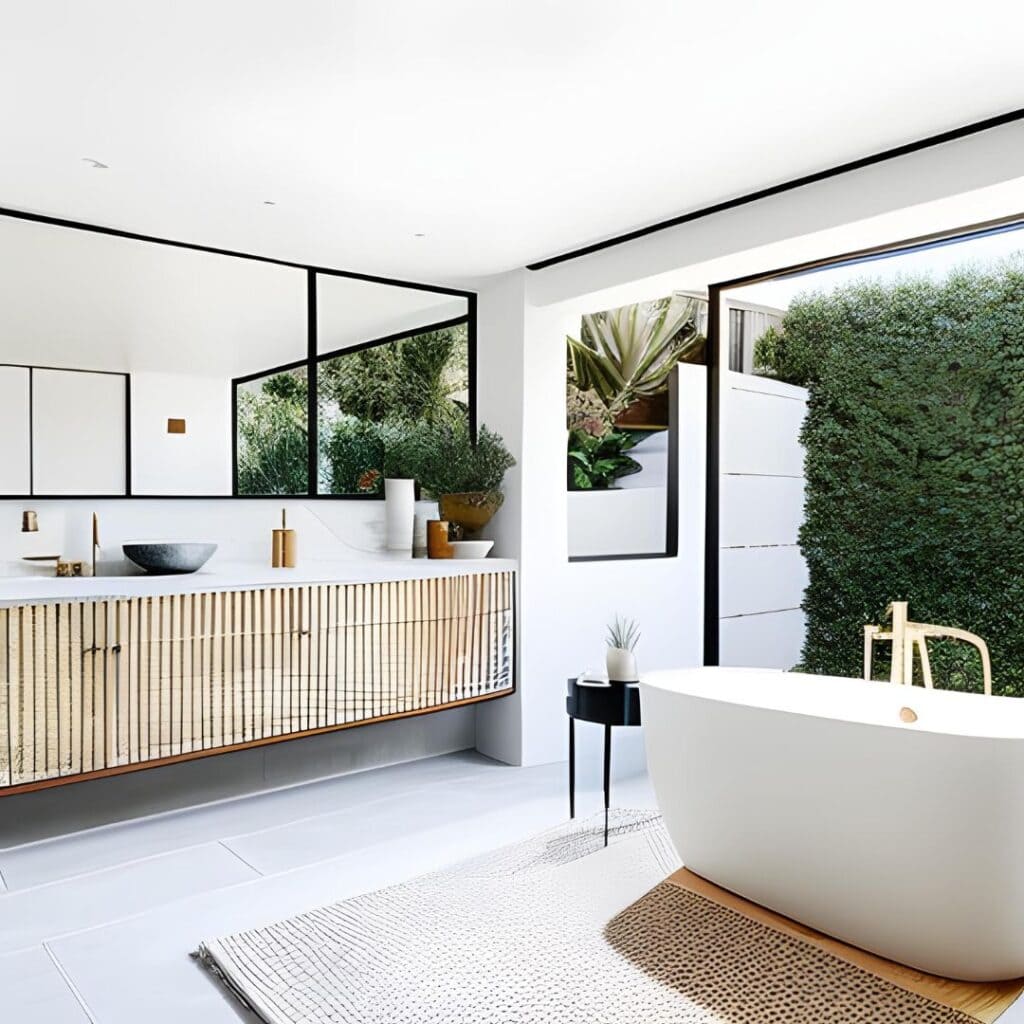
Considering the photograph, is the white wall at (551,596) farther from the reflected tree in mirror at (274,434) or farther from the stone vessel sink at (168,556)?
the stone vessel sink at (168,556)

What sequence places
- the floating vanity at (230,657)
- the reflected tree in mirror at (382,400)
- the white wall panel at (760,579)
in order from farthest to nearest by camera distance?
1. the white wall panel at (760,579)
2. the reflected tree in mirror at (382,400)
3. the floating vanity at (230,657)

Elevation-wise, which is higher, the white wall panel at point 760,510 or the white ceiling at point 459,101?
the white ceiling at point 459,101

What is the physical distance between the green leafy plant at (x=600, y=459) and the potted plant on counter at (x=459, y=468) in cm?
95

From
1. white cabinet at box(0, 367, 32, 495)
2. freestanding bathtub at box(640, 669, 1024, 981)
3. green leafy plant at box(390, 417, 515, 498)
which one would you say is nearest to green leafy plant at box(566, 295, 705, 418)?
green leafy plant at box(390, 417, 515, 498)

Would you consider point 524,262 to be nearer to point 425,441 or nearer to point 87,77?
point 425,441

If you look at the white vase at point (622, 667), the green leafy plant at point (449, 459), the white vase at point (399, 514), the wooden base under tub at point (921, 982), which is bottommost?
the wooden base under tub at point (921, 982)

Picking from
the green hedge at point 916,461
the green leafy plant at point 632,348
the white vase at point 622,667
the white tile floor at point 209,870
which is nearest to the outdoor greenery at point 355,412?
the green leafy plant at point 632,348

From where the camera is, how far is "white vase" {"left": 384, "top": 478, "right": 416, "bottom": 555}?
4.42m

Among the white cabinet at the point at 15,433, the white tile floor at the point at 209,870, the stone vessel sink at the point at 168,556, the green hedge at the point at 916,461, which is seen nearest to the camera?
the white tile floor at the point at 209,870

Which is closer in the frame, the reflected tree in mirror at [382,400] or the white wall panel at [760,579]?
the reflected tree in mirror at [382,400]

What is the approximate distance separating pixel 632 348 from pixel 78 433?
307 cm

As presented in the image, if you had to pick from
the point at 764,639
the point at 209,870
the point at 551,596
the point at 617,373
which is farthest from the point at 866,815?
the point at 617,373

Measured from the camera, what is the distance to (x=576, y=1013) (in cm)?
223

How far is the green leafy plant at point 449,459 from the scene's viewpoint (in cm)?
444
